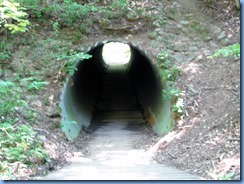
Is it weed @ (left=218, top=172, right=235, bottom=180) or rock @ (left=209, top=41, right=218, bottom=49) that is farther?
rock @ (left=209, top=41, right=218, bottom=49)

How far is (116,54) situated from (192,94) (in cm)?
2137

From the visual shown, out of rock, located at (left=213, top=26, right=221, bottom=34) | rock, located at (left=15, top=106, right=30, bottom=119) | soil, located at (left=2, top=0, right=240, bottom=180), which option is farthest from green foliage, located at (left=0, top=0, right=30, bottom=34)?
rock, located at (left=213, top=26, right=221, bottom=34)

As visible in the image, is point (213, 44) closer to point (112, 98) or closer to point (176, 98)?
point (176, 98)

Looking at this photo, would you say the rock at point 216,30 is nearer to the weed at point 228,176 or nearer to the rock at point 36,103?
the rock at point 36,103

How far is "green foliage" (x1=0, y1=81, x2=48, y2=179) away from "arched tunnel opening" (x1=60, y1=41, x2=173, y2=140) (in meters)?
1.67

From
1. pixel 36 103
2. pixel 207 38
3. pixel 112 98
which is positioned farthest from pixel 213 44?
pixel 112 98

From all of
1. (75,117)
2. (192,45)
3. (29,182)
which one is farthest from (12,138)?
(192,45)

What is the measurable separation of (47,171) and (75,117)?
4.39 m

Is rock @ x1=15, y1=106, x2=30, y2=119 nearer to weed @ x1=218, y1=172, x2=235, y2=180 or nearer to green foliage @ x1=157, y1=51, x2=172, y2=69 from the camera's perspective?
green foliage @ x1=157, y1=51, x2=172, y2=69

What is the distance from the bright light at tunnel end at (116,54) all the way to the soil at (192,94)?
1552 centimetres

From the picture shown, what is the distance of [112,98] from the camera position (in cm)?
1555

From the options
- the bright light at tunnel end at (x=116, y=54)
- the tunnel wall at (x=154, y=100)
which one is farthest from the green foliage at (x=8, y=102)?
the bright light at tunnel end at (x=116, y=54)

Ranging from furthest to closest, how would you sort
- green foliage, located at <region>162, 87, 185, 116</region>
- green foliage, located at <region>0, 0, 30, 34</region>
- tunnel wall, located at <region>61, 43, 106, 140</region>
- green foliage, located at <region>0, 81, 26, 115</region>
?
1. tunnel wall, located at <region>61, 43, 106, 140</region>
2. green foliage, located at <region>162, 87, 185, 116</region>
3. green foliage, located at <region>0, 81, 26, 115</region>
4. green foliage, located at <region>0, 0, 30, 34</region>

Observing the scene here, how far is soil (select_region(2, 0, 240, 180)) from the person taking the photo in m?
6.23
